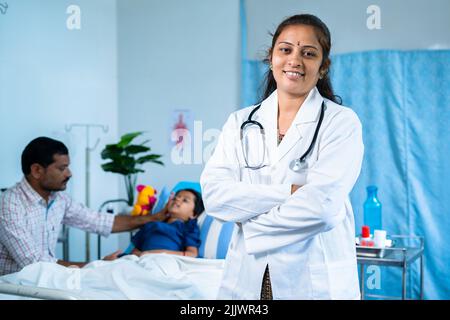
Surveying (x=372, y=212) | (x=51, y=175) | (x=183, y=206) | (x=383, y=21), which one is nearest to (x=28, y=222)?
(x=51, y=175)

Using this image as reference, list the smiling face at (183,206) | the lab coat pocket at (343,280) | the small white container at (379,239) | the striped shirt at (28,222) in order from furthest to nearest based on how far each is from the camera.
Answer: the smiling face at (183,206) → the small white container at (379,239) → the striped shirt at (28,222) → the lab coat pocket at (343,280)

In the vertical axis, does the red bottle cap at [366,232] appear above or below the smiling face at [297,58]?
below

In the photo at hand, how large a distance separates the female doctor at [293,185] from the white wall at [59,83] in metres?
1.82

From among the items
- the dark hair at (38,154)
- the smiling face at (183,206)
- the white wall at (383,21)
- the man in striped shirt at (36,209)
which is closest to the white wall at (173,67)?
the white wall at (383,21)

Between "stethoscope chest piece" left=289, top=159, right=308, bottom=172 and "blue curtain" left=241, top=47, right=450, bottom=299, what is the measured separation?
5.80 feet

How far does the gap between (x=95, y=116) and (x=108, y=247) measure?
0.82 m

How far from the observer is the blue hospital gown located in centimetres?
242

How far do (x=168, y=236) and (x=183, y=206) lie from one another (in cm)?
19

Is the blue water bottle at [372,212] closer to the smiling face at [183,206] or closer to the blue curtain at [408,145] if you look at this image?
the blue curtain at [408,145]

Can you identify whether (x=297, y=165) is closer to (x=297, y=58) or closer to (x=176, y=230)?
(x=297, y=58)

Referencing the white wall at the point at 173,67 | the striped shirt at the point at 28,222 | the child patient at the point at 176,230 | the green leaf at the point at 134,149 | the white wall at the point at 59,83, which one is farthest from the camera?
the white wall at the point at 173,67

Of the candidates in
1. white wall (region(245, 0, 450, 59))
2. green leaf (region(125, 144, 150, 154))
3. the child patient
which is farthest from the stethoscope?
white wall (region(245, 0, 450, 59))

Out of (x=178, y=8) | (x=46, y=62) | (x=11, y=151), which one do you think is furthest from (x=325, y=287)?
(x=178, y=8)

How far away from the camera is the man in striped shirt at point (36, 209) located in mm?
2082
